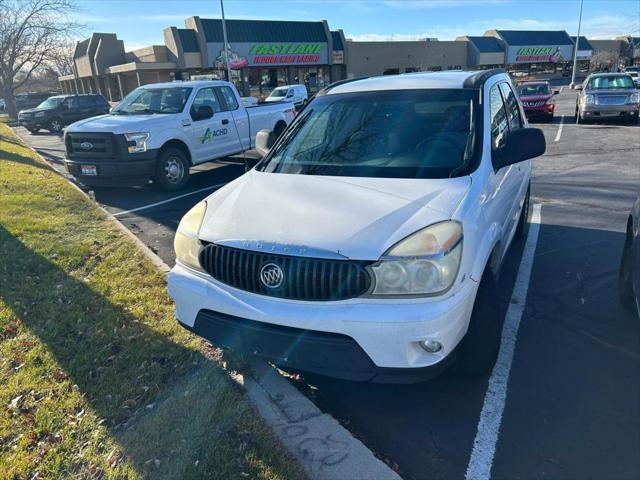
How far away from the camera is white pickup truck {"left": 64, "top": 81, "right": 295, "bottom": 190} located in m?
8.88

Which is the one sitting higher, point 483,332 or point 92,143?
point 92,143

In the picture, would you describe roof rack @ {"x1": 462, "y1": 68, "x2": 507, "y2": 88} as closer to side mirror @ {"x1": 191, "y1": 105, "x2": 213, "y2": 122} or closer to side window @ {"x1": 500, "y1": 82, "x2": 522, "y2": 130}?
side window @ {"x1": 500, "y1": 82, "x2": 522, "y2": 130}

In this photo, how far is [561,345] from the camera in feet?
12.0

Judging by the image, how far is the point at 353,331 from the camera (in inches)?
98.4

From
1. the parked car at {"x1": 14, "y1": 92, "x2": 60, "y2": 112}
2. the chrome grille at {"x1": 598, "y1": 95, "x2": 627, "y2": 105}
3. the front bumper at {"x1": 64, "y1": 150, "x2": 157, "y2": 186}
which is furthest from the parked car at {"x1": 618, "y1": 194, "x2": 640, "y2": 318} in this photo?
the parked car at {"x1": 14, "y1": 92, "x2": 60, "y2": 112}

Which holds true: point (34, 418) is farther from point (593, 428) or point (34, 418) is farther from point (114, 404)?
point (593, 428)

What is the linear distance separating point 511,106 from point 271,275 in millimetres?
3294

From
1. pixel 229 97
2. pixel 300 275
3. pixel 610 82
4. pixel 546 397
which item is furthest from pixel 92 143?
pixel 610 82

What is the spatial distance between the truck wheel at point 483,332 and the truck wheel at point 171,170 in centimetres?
746

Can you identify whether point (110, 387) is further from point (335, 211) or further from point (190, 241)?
point (335, 211)

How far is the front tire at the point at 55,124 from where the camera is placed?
24609mm

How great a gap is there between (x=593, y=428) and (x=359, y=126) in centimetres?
252

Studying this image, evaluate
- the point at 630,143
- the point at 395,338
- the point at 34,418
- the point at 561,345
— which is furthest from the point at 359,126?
the point at 630,143

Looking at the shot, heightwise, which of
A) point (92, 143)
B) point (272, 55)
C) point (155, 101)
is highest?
point (272, 55)
